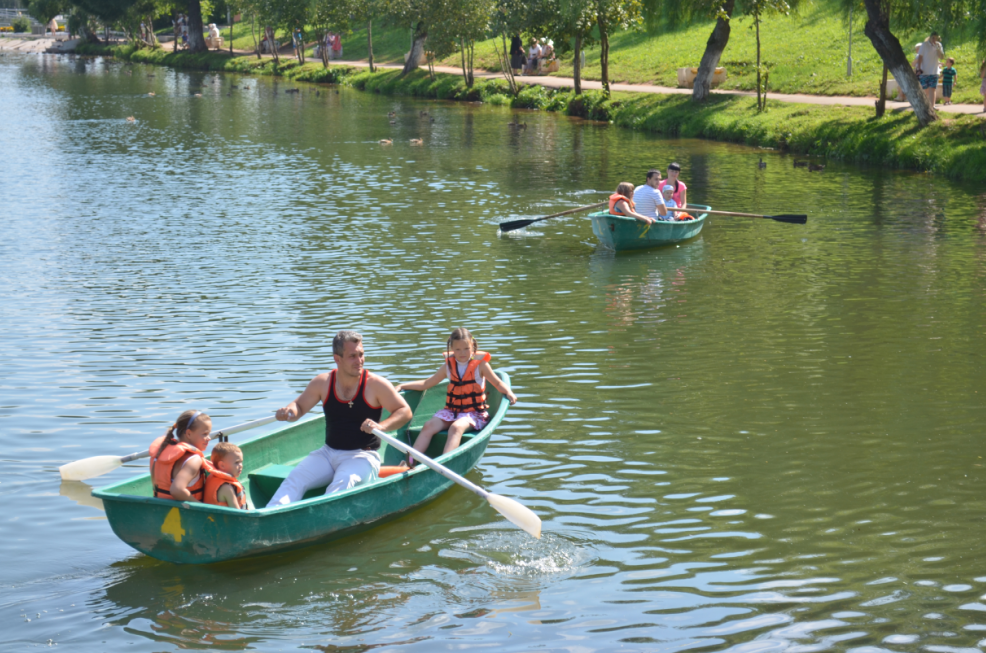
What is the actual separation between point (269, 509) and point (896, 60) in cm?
2659

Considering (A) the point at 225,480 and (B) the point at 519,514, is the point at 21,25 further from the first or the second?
(B) the point at 519,514

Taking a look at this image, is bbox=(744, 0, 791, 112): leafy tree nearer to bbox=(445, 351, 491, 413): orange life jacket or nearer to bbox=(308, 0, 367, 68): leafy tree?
bbox=(445, 351, 491, 413): orange life jacket

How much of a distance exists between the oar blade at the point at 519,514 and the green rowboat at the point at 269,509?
825mm

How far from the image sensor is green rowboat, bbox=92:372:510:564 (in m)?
8.06

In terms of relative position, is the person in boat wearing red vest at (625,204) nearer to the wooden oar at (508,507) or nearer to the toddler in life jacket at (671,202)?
the toddler in life jacket at (671,202)

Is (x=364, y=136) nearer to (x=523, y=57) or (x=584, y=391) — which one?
(x=523, y=57)

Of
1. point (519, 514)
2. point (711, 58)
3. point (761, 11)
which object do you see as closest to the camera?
point (519, 514)

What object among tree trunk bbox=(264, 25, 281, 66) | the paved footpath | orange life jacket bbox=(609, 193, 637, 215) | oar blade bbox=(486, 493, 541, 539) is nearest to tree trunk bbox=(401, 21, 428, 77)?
the paved footpath

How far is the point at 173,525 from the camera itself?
8.08 m

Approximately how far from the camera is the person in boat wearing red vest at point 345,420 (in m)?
9.09

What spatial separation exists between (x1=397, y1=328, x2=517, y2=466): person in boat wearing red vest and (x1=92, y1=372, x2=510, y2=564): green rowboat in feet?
0.64

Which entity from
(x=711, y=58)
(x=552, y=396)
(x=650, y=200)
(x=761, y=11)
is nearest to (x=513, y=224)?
(x=650, y=200)

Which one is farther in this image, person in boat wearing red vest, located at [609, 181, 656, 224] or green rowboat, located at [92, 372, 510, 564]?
person in boat wearing red vest, located at [609, 181, 656, 224]

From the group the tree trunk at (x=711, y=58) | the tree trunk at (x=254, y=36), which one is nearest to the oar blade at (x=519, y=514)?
the tree trunk at (x=711, y=58)
